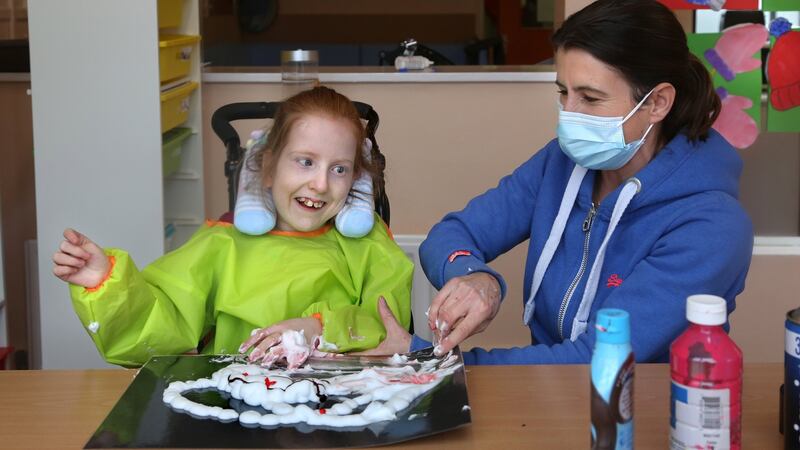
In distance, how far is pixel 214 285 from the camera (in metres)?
1.89

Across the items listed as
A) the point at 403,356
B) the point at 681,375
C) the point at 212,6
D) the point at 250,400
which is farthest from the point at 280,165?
the point at 212,6

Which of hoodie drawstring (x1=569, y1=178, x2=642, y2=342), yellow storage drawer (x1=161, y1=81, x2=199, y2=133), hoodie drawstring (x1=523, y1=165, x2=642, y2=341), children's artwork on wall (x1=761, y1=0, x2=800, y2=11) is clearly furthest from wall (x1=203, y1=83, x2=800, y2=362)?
hoodie drawstring (x1=569, y1=178, x2=642, y2=342)

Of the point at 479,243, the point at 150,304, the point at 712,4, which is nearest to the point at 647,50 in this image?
the point at 479,243

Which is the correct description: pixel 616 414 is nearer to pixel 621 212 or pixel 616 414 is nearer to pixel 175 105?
pixel 621 212

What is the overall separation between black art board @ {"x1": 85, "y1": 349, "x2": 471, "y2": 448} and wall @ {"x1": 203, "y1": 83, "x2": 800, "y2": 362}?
→ 2041mm

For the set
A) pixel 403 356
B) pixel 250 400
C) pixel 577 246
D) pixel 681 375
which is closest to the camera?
pixel 681 375

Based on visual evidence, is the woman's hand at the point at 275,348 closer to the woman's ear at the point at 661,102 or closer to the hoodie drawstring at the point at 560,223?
the hoodie drawstring at the point at 560,223

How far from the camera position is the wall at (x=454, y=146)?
3.39 m

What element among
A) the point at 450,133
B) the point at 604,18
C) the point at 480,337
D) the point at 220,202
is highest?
the point at 604,18

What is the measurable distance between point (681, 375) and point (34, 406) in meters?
0.83

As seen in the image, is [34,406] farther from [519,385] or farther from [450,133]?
[450,133]

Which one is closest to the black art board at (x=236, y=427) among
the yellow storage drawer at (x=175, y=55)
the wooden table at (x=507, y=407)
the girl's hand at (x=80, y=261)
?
the wooden table at (x=507, y=407)

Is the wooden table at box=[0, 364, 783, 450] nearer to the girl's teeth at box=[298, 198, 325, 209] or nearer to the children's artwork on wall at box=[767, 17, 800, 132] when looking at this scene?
the girl's teeth at box=[298, 198, 325, 209]

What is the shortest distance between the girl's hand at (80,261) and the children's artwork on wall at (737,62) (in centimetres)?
209
